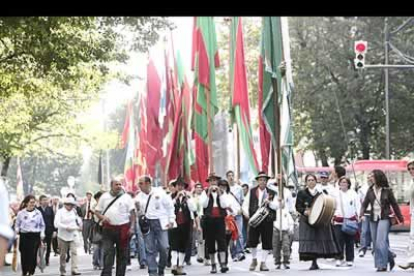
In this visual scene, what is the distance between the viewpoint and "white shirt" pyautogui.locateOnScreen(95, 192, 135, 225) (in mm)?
14867

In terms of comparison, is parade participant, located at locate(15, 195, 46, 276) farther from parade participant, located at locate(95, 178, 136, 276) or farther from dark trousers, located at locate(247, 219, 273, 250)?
dark trousers, located at locate(247, 219, 273, 250)

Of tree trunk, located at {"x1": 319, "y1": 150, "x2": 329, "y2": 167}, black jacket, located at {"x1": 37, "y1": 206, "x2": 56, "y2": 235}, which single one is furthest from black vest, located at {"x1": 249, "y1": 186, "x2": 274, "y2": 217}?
tree trunk, located at {"x1": 319, "y1": 150, "x2": 329, "y2": 167}

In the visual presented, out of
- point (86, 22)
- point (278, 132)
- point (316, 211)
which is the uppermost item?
point (86, 22)

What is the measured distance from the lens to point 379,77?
4441cm

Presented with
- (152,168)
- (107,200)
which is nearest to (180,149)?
(152,168)

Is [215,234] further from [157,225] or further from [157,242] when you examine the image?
[157,225]

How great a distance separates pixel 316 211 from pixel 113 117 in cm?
4701

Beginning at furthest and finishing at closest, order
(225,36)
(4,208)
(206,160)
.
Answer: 1. (225,36)
2. (206,160)
3. (4,208)

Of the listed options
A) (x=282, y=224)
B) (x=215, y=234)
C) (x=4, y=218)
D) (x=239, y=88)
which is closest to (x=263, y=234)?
(x=282, y=224)

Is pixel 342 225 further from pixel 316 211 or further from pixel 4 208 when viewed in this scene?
pixel 4 208

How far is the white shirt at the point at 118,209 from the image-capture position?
48.8ft

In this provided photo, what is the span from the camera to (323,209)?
17156 mm

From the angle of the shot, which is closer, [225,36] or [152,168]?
[152,168]

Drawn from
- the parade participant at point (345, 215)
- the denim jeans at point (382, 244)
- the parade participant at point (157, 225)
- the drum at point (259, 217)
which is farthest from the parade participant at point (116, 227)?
the parade participant at point (345, 215)
